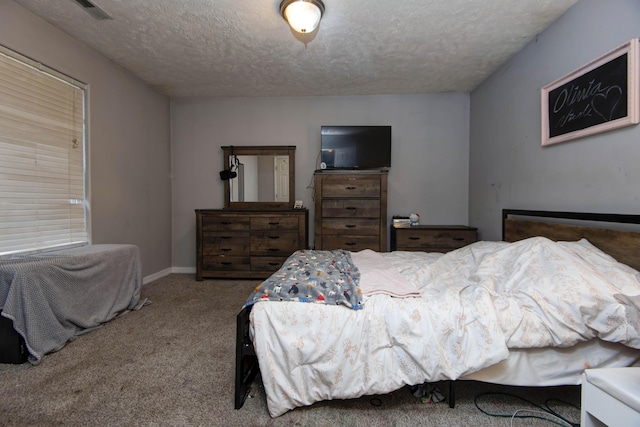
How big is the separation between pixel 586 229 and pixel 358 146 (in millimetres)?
2414

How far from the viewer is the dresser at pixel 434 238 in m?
3.13

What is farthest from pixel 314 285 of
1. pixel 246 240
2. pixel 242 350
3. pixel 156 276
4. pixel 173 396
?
pixel 156 276

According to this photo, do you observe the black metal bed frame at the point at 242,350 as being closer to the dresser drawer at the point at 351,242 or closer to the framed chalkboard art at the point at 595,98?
the dresser drawer at the point at 351,242

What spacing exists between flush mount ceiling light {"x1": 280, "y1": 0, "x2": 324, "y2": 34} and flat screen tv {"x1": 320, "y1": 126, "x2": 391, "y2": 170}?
165cm

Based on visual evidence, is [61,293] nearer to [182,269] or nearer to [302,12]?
[182,269]

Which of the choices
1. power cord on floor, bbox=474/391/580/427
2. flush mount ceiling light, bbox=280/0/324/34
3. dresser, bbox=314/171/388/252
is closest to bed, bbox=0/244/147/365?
dresser, bbox=314/171/388/252

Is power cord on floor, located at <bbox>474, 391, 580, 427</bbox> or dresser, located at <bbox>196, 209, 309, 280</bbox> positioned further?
dresser, located at <bbox>196, 209, 309, 280</bbox>

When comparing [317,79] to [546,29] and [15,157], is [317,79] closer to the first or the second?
[546,29]

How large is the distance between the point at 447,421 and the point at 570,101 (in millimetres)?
2213

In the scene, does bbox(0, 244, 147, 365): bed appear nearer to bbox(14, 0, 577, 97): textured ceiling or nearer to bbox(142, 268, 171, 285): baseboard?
bbox(142, 268, 171, 285): baseboard

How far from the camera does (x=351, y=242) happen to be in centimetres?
326

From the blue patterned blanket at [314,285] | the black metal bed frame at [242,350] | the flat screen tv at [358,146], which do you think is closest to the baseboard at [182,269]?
the flat screen tv at [358,146]

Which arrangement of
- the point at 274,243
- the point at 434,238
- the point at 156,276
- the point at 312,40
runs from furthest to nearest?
the point at 156,276 → the point at 274,243 → the point at 434,238 → the point at 312,40

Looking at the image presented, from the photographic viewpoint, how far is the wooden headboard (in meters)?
1.42
